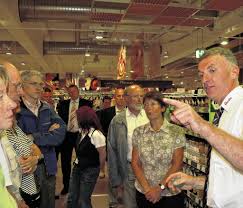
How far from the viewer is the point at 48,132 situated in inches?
138

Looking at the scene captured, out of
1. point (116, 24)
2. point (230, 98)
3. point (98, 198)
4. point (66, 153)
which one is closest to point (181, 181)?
point (230, 98)

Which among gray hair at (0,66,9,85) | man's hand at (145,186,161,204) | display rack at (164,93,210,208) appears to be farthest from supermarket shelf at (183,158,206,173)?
gray hair at (0,66,9,85)

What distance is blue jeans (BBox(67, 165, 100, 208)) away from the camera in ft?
13.9

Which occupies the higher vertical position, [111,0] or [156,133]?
[111,0]

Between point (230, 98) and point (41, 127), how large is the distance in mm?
2135

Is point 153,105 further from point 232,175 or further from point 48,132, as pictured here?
point 232,175

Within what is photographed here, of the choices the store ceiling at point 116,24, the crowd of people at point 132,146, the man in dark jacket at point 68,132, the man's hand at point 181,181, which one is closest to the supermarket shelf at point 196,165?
the crowd of people at point 132,146

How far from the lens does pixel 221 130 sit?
5.29 ft

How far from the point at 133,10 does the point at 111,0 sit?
568 millimetres

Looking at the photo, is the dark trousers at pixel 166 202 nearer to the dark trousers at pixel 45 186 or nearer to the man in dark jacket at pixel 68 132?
the dark trousers at pixel 45 186

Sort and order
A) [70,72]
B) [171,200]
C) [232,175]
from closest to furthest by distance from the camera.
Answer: [232,175] → [171,200] → [70,72]

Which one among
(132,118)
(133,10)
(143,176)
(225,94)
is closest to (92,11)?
(133,10)

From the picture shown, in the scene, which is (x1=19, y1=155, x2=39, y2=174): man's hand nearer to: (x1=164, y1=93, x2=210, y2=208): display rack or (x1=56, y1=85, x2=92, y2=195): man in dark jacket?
(x1=164, y1=93, x2=210, y2=208): display rack

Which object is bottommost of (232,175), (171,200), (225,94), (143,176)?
(171,200)
